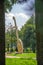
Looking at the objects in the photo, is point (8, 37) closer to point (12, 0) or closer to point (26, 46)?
point (26, 46)

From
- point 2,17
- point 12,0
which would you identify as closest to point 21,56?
point 2,17

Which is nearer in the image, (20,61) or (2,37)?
(2,37)

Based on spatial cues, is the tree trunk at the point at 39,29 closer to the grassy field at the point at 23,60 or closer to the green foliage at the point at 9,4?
the grassy field at the point at 23,60

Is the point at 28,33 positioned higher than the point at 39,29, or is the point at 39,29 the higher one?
the point at 39,29

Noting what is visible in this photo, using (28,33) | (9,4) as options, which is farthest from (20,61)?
(9,4)

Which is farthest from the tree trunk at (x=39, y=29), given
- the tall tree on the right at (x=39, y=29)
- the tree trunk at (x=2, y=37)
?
Answer: the tree trunk at (x=2, y=37)

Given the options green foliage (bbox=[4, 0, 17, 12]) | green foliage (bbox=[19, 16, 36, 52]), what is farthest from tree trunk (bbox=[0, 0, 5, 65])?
green foliage (bbox=[19, 16, 36, 52])

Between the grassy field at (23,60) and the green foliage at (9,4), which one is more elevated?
the green foliage at (9,4)

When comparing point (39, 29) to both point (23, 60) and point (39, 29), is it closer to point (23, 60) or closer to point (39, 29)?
point (39, 29)

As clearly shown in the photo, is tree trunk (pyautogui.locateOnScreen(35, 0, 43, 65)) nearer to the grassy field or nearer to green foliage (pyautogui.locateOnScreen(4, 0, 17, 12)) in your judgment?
the grassy field

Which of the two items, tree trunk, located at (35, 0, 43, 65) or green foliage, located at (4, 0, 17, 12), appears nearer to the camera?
tree trunk, located at (35, 0, 43, 65)

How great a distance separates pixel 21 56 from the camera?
290 centimetres

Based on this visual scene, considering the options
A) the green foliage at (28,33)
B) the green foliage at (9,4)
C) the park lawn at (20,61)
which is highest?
the green foliage at (9,4)

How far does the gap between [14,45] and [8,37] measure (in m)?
0.17
